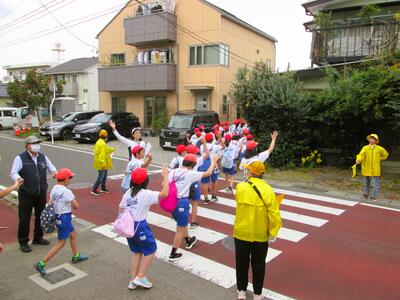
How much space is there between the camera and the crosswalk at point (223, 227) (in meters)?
5.03

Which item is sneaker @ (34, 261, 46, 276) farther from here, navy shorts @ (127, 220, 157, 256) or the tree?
the tree

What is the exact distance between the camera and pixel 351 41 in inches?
587

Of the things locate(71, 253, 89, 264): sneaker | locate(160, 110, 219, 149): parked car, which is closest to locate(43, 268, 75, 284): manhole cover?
locate(71, 253, 89, 264): sneaker

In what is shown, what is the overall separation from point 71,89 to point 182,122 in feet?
63.7

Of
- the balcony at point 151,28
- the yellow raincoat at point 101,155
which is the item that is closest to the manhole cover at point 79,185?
the yellow raincoat at point 101,155

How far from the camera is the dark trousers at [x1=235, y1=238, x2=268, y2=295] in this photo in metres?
3.93

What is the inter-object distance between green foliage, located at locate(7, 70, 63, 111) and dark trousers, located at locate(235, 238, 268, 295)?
88.3 feet

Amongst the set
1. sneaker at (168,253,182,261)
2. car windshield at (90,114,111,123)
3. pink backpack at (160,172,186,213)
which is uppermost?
car windshield at (90,114,111,123)

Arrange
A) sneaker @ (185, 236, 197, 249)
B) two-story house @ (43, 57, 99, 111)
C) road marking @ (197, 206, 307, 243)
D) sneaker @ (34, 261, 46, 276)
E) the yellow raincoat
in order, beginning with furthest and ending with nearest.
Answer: two-story house @ (43, 57, 99, 111), the yellow raincoat, road marking @ (197, 206, 307, 243), sneaker @ (185, 236, 197, 249), sneaker @ (34, 261, 46, 276)

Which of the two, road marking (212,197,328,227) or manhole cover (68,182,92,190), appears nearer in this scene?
road marking (212,197,328,227)

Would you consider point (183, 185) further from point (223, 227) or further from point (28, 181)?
point (28, 181)

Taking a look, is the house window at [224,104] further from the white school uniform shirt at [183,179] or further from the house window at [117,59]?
the white school uniform shirt at [183,179]

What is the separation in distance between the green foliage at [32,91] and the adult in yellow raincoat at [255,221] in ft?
88.2

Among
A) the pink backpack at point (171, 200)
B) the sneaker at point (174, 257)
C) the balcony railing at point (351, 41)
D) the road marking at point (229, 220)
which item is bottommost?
the road marking at point (229, 220)
